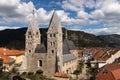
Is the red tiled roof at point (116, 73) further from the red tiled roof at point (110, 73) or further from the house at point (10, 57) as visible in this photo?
the house at point (10, 57)

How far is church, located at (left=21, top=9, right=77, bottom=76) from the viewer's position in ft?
231

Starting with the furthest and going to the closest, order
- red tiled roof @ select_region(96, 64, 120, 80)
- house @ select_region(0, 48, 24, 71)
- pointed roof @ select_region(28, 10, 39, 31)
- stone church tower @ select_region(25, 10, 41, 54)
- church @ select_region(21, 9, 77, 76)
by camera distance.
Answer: house @ select_region(0, 48, 24, 71) < pointed roof @ select_region(28, 10, 39, 31) < stone church tower @ select_region(25, 10, 41, 54) < church @ select_region(21, 9, 77, 76) < red tiled roof @ select_region(96, 64, 120, 80)

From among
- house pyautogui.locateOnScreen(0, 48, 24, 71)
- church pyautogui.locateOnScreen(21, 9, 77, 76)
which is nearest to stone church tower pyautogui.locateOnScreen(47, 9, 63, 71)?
church pyautogui.locateOnScreen(21, 9, 77, 76)

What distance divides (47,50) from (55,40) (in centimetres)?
390

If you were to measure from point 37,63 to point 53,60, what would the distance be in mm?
5781

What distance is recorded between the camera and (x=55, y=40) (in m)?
70.6

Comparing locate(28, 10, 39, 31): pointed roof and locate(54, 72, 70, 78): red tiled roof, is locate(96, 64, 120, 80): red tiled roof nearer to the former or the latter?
locate(54, 72, 70, 78): red tiled roof

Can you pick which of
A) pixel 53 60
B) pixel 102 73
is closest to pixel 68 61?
pixel 53 60

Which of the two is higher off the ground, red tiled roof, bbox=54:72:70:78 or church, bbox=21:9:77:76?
church, bbox=21:9:77:76

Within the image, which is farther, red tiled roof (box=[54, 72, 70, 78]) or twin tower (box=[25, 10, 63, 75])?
twin tower (box=[25, 10, 63, 75])

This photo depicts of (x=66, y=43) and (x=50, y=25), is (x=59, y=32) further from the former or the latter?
(x=66, y=43)

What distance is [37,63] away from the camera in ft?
240

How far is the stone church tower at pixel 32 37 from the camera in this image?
7394cm

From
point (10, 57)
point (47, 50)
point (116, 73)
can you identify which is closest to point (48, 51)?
point (47, 50)
